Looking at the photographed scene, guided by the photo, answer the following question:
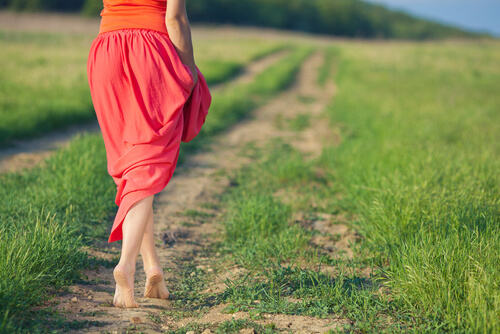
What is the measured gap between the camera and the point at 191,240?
3.44m

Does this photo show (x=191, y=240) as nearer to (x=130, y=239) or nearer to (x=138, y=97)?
(x=130, y=239)

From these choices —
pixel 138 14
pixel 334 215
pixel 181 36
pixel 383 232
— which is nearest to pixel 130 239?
pixel 181 36

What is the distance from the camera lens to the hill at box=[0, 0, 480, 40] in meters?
62.5

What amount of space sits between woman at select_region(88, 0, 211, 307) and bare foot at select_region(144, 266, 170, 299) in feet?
0.51

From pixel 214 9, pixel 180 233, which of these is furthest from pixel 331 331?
pixel 214 9

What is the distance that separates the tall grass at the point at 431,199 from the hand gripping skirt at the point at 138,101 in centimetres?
153

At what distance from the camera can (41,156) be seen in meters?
5.35

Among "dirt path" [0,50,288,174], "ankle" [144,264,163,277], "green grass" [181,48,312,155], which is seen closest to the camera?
"ankle" [144,264,163,277]

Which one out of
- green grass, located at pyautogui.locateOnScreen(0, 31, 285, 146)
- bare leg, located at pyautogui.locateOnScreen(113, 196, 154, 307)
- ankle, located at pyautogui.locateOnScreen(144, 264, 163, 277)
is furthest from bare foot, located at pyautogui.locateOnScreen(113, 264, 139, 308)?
green grass, located at pyautogui.locateOnScreen(0, 31, 285, 146)

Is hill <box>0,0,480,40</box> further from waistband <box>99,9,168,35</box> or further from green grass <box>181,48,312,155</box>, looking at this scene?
waistband <box>99,9,168,35</box>

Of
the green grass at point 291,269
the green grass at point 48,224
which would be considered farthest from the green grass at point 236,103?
the green grass at point 291,269

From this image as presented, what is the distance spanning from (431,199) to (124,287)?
8.41ft

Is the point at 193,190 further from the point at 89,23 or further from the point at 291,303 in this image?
the point at 89,23

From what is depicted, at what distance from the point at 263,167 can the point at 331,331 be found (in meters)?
3.60
